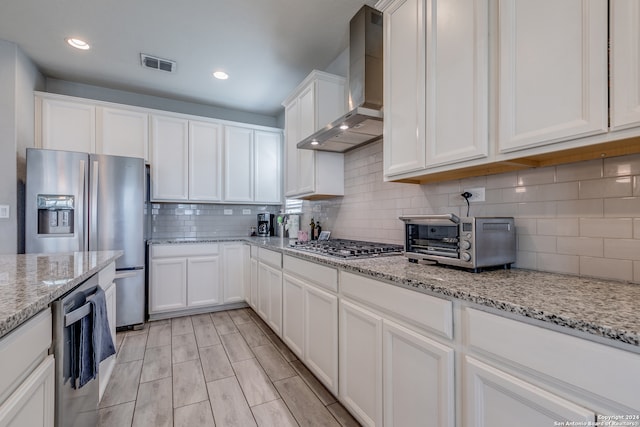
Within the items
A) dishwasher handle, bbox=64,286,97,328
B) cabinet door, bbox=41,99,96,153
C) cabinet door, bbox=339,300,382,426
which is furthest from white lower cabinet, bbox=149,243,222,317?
cabinet door, bbox=339,300,382,426

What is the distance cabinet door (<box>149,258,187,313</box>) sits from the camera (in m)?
3.28

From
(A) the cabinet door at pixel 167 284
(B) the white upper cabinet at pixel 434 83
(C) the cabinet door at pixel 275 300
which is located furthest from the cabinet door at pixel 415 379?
(A) the cabinet door at pixel 167 284

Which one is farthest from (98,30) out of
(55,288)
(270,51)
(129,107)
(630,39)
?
(630,39)

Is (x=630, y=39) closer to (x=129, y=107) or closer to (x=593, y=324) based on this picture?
(x=593, y=324)

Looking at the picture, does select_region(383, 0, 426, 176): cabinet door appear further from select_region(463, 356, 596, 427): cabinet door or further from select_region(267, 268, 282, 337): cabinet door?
select_region(267, 268, 282, 337): cabinet door

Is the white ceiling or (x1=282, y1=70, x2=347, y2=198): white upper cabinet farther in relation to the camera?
(x1=282, y1=70, x2=347, y2=198): white upper cabinet

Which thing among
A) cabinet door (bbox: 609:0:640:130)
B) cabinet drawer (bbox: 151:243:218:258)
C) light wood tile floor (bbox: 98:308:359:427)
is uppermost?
cabinet door (bbox: 609:0:640:130)

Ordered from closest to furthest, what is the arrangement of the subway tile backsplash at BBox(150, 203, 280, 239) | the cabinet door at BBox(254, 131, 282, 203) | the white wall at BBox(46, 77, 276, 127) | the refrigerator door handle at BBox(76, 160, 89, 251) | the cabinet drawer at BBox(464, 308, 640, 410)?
the cabinet drawer at BBox(464, 308, 640, 410), the refrigerator door handle at BBox(76, 160, 89, 251), the white wall at BBox(46, 77, 276, 127), the subway tile backsplash at BBox(150, 203, 280, 239), the cabinet door at BBox(254, 131, 282, 203)

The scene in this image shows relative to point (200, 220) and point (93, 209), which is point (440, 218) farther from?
point (200, 220)

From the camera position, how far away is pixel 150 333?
297cm

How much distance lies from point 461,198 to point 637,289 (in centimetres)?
87

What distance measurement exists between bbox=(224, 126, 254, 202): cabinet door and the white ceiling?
1.96 ft

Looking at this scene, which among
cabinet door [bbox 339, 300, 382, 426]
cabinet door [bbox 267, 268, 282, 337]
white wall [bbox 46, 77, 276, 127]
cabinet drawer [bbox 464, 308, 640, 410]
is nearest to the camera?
cabinet drawer [bbox 464, 308, 640, 410]

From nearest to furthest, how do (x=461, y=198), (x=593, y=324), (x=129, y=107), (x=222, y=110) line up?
(x=593, y=324) < (x=461, y=198) < (x=129, y=107) < (x=222, y=110)
